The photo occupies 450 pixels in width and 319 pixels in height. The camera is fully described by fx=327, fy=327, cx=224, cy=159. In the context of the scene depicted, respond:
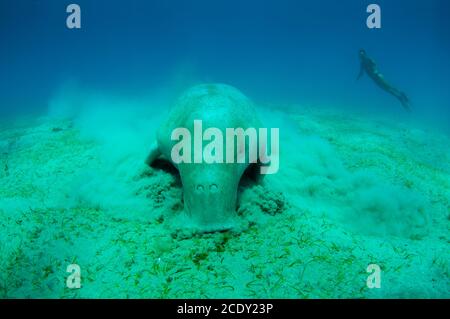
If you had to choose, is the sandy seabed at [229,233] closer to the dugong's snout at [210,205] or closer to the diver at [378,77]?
the dugong's snout at [210,205]

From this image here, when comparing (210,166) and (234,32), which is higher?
(234,32)

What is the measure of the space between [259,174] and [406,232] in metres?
2.71

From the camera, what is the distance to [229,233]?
188 inches

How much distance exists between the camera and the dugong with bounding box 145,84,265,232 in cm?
468

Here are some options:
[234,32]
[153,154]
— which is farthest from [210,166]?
[234,32]

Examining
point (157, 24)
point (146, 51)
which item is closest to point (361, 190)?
point (146, 51)

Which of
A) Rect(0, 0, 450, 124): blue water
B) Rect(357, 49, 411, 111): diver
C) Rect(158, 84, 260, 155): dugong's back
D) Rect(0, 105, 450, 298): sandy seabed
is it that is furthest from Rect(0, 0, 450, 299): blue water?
Rect(0, 0, 450, 124): blue water

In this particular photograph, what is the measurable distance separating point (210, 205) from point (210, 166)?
1.86 ft

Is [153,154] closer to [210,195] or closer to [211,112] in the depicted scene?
[211,112]

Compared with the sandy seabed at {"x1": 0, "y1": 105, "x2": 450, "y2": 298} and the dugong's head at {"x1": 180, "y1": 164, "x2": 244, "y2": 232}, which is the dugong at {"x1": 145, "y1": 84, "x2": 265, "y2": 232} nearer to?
the dugong's head at {"x1": 180, "y1": 164, "x2": 244, "y2": 232}

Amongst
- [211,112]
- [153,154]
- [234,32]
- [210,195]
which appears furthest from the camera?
[234,32]

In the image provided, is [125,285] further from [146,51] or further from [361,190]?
[146,51]

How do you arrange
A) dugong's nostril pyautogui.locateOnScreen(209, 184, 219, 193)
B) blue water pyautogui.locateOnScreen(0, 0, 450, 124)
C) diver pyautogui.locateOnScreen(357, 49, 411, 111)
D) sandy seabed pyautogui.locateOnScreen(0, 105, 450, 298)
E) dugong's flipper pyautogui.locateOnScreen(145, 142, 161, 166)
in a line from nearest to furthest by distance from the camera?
sandy seabed pyautogui.locateOnScreen(0, 105, 450, 298) → dugong's nostril pyautogui.locateOnScreen(209, 184, 219, 193) → dugong's flipper pyautogui.locateOnScreen(145, 142, 161, 166) → diver pyautogui.locateOnScreen(357, 49, 411, 111) → blue water pyautogui.locateOnScreen(0, 0, 450, 124)

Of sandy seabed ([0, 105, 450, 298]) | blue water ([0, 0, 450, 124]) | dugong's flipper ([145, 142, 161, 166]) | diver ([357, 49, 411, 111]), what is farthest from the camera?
blue water ([0, 0, 450, 124])
